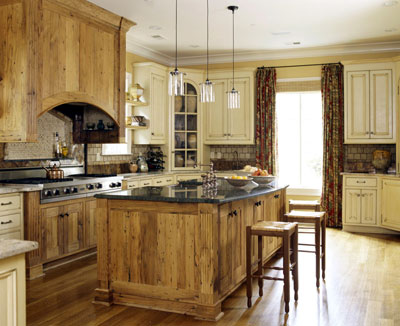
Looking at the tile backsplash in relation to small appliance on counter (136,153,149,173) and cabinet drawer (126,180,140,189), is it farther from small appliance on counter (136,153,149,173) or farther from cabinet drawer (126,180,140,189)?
cabinet drawer (126,180,140,189)

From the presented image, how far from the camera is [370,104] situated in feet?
23.9

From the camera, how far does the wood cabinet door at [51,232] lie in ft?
15.6

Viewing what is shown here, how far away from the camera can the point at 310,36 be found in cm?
710

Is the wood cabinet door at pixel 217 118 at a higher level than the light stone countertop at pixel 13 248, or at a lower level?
higher

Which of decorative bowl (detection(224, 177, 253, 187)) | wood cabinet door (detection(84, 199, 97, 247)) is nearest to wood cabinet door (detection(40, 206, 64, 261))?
wood cabinet door (detection(84, 199, 97, 247))

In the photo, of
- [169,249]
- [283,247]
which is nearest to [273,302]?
[283,247]

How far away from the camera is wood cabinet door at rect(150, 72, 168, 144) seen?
7564 millimetres

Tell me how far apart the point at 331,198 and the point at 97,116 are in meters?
4.20

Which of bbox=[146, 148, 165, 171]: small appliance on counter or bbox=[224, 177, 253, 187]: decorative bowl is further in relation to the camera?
bbox=[146, 148, 165, 171]: small appliance on counter

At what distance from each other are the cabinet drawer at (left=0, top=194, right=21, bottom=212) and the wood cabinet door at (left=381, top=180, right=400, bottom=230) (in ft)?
17.1

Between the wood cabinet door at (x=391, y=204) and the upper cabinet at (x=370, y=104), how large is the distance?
76 centimetres

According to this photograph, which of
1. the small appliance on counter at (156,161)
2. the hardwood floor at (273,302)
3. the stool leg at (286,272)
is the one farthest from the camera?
the small appliance on counter at (156,161)

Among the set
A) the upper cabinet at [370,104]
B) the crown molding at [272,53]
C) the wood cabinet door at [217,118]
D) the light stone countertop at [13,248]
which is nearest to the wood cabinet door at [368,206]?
the upper cabinet at [370,104]

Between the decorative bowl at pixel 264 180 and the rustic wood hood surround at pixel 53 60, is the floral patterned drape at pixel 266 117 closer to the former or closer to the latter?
the decorative bowl at pixel 264 180
